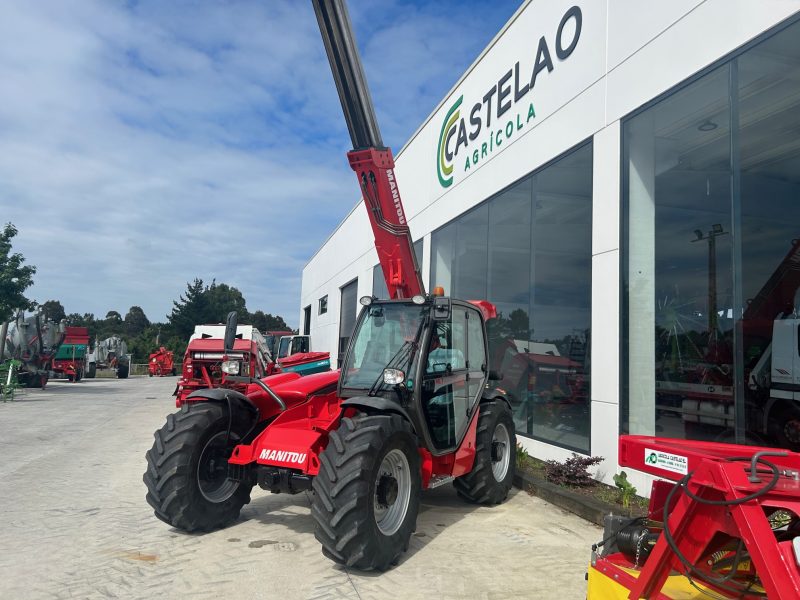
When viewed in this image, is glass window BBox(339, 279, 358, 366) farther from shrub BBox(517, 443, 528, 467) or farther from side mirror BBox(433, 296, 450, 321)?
side mirror BBox(433, 296, 450, 321)

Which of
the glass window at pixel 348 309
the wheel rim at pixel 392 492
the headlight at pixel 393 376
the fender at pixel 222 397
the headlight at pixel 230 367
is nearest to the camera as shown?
the wheel rim at pixel 392 492

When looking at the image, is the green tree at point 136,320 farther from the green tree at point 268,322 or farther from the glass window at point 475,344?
the glass window at point 475,344

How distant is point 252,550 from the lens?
15.9ft

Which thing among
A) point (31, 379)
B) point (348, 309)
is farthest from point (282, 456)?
point (31, 379)

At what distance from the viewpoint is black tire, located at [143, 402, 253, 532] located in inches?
196

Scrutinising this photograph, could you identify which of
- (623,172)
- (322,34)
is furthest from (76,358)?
(623,172)

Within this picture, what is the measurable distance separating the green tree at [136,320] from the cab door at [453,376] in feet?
363

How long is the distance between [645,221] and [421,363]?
3323 mm

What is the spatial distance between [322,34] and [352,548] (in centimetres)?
589

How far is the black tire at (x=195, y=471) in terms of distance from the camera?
497 centimetres

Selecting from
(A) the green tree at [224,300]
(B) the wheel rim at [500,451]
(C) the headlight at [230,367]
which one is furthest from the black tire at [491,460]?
(A) the green tree at [224,300]

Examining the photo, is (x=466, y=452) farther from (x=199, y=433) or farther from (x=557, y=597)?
(x=199, y=433)

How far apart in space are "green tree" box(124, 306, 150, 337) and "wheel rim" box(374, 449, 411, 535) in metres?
112

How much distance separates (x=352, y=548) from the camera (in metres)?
4.22
